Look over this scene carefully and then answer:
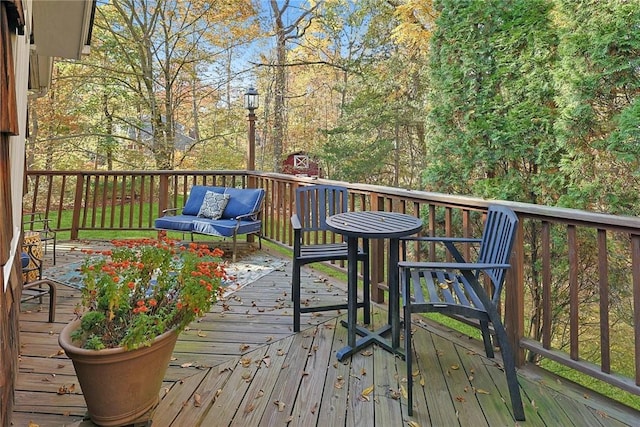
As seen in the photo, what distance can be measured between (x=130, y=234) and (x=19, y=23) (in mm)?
5809

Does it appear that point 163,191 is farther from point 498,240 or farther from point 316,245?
point 498,240

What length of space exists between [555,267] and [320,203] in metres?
3.28

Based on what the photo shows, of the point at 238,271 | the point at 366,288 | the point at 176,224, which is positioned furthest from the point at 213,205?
the point at 366,288

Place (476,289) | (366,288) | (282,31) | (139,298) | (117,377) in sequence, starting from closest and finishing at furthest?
(117,377), (139,298), (476,289), (366,288), (282,31)

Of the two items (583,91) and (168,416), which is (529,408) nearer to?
(168,416)

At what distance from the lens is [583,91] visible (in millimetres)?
4113

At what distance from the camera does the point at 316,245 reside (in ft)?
10.2

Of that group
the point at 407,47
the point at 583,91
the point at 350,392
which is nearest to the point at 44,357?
the point at 350,392

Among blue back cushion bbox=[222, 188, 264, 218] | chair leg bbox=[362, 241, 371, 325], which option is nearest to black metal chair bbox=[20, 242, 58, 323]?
blue back cushion bbox=[222, 188, 264, 218]

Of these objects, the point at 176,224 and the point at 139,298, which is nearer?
the point at 139,298

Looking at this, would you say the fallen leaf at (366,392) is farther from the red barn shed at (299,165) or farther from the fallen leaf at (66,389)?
the red barn shed at (299,165)

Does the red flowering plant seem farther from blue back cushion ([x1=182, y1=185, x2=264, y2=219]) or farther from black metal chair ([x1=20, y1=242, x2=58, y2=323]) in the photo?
blue back cushion ([x1=182, y1=185, x2=264, y2=219])

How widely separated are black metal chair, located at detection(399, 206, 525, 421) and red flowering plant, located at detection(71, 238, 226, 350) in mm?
999

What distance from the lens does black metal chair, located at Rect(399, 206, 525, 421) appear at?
1.80 metres
